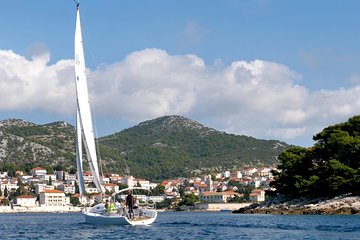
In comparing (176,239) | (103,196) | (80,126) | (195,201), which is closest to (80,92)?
(80,126)

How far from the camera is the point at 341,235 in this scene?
1545 inches

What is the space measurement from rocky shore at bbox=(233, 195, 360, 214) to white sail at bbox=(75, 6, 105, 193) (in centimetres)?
3681

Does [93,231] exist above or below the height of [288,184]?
below

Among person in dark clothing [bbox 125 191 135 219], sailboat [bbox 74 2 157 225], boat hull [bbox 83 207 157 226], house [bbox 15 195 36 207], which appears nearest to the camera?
boat hull [bbox 83 207 157 226]

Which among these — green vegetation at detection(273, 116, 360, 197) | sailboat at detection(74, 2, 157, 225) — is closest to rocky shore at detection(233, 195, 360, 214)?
green vegetation at detection(273, 116, 360, 197)

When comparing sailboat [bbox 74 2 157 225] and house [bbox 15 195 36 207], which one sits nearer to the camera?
sailboat [bbox 74 2 157 225]

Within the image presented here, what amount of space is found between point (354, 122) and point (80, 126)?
5153 centimetres

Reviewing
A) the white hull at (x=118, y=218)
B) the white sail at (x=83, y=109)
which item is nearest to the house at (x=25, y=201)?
the white hull at (x=118, y=218)

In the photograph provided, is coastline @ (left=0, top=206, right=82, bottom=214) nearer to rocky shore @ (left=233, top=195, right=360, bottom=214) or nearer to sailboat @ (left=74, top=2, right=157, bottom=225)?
rocky shore @ (left=233, top=195, right=360, bottom=214)

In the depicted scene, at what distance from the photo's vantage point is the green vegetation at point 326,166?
8306 centimetres

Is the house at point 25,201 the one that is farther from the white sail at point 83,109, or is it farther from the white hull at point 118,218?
the white sail at point 83,109

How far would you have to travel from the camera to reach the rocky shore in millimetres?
76188

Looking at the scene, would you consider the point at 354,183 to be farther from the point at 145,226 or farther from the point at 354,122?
the point at 145,226

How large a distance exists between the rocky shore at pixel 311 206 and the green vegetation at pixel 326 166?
→ 4.73ft
